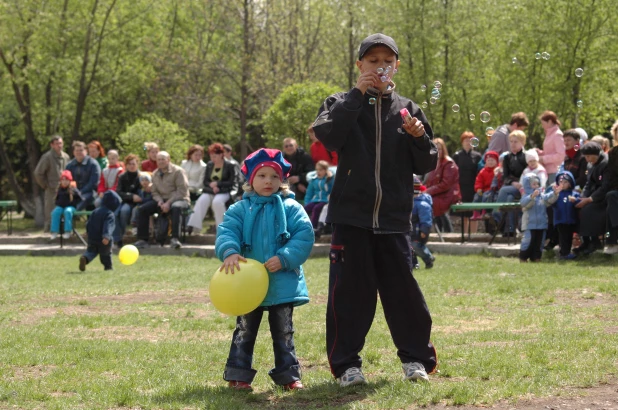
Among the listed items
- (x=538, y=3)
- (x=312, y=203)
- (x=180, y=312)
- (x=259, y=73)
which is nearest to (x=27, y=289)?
(x=180, y=312)

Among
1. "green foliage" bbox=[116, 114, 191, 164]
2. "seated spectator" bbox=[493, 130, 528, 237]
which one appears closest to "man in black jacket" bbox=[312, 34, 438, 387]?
"seated spectator" bbox=[493, 130, 528, 237]

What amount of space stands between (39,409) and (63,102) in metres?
29.2

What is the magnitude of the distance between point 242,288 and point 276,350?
2.08 ft

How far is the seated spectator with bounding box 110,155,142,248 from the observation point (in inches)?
803

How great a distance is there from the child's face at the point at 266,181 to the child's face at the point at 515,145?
10315mm

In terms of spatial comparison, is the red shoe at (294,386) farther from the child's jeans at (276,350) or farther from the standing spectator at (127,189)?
the standing spectator at (127,189)

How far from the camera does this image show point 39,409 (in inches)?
235

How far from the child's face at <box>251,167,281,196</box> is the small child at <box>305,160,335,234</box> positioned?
11.6m

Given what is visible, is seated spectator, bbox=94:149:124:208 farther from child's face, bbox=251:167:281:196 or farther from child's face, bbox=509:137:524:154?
child's face, bbox=251:167:281:196

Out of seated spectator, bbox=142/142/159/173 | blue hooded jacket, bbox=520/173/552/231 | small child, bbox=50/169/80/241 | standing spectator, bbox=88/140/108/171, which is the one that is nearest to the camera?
blue hooded jacket, bbox=520/173/552/231

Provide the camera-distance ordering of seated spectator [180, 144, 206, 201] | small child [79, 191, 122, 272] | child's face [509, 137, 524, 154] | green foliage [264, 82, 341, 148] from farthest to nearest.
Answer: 1. green foliage [264, 82, 341, 148]
2. seated spectator [180, 144, 206, 201]
3. child's face [509, 137, 524, 154]
4. small child [79, 191, 122, 272]

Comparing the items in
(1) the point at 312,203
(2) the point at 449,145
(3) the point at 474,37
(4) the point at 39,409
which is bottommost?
(4) the point at 39,409

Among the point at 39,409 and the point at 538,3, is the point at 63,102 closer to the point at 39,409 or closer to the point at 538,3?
the point at 538,3

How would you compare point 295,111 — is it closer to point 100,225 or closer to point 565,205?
point 100,225
